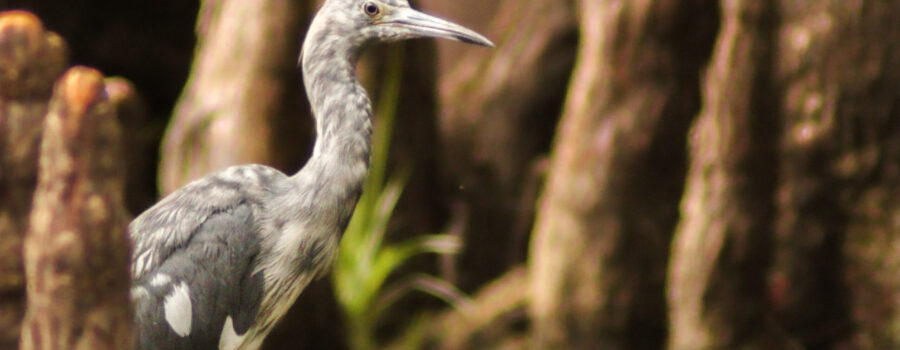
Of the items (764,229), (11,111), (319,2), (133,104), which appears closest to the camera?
(11,111)

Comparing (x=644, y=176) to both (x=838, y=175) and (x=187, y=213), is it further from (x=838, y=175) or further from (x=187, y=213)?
(x=187, y=213)

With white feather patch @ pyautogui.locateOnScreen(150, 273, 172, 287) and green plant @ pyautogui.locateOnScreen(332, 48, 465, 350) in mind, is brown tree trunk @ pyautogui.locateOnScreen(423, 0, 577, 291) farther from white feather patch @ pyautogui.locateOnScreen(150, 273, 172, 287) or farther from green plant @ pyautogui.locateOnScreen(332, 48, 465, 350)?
white feather patch @ pyautogui.locateOnScreen(150, 273, 172, 287)

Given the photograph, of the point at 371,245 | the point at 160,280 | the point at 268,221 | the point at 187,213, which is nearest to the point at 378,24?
the point at 268,221

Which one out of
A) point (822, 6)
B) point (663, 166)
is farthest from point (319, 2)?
point (822, 6)

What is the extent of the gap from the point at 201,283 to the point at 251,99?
6.79 ft

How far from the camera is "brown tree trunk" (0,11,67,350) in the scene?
1931 millimetres

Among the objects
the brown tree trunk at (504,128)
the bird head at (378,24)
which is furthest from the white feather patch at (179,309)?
the brown tree trunk at (504,128)

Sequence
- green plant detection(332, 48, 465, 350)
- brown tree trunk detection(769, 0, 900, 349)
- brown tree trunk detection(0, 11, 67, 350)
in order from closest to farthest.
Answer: brown tree trunk detection(0, 11, 67, 350) < brown tree trunk detection(769, 0, 900, 349) < green plant detection(332, 48, 465, 350)

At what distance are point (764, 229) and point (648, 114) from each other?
642 millimetres

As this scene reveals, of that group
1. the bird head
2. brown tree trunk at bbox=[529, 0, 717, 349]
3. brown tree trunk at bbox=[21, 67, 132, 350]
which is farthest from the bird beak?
brown tree trunk at bbox=[529, 0, 717, 349]

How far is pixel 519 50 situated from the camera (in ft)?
18.0

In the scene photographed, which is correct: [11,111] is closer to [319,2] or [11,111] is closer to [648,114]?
[319,2]

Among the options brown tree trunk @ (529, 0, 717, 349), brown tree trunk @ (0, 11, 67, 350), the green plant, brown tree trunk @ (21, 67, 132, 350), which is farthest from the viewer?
the green plant

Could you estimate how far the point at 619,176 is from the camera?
4.29 m
